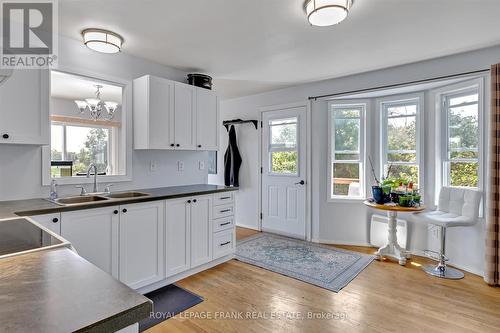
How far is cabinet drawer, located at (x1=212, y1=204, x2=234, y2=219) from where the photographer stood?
3.14 metres

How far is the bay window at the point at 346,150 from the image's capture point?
405cm

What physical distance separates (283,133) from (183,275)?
267 centimetres

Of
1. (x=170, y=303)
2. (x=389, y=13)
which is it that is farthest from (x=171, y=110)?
(x=389, y=13)

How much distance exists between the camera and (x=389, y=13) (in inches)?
84.1

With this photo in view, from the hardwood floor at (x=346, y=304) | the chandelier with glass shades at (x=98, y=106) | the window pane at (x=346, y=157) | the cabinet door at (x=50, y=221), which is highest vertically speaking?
the chandelier with glass shades at (x=98, y=106)

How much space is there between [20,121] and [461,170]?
14.6 feet

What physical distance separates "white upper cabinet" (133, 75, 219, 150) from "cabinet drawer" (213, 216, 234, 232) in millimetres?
911

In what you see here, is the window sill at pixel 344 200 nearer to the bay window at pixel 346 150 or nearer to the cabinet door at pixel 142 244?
the bay window at pixel 346 150

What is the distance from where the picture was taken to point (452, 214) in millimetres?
3117

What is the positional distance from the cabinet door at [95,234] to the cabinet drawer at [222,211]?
1101mm

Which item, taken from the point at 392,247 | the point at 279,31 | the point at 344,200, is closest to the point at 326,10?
the point at 279,31

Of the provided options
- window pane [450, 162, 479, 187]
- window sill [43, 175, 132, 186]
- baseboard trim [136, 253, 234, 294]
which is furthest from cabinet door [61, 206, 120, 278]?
window pane [450, 162, 479, 187]

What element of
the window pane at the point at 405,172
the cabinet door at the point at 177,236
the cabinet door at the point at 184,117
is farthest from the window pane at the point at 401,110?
the cabinet door at the point at 177,236

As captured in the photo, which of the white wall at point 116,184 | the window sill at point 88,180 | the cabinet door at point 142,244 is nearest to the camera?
the white wall at point 116,184
